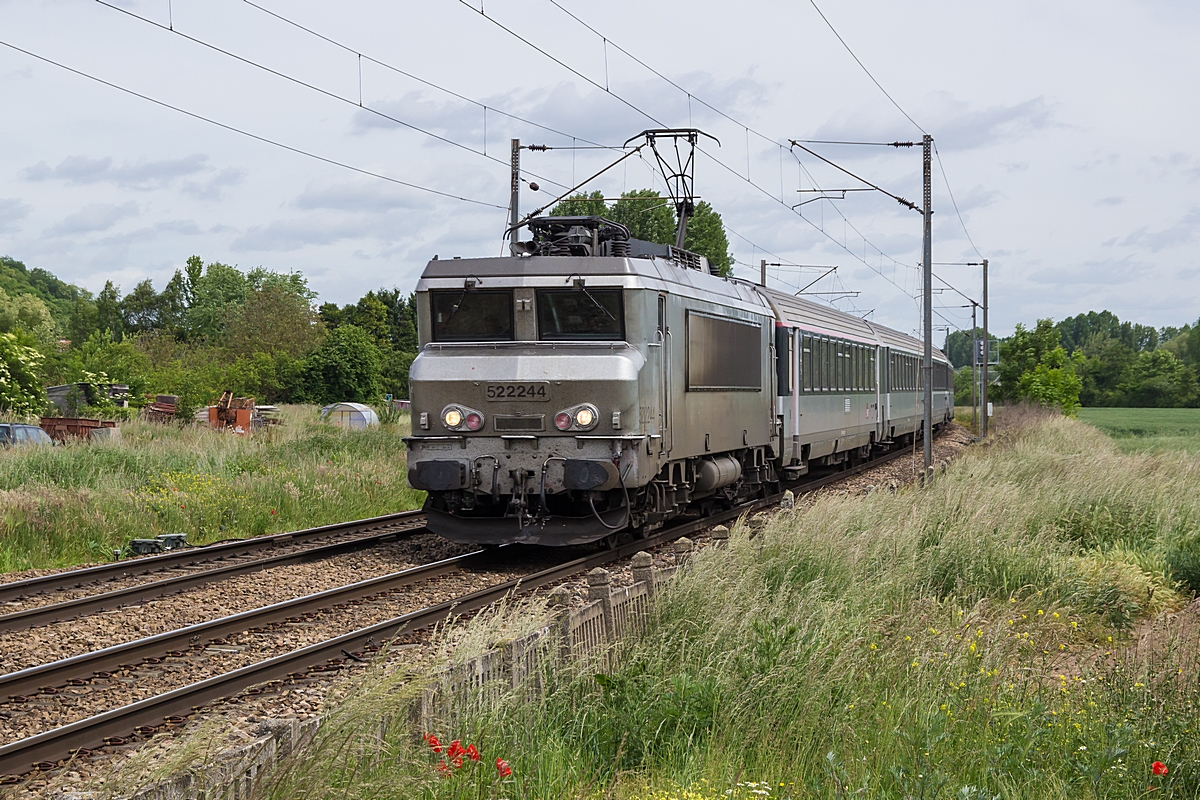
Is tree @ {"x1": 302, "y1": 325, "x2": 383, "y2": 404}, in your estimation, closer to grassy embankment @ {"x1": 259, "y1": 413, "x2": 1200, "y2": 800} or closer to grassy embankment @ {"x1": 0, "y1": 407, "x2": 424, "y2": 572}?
grassy embankment @ {"x1": 0, "y1": 407, "x2": 424, "y2": 572}

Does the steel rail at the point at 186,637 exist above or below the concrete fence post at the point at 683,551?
below

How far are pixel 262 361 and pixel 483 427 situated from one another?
5883cm

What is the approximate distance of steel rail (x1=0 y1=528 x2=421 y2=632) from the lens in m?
9.58

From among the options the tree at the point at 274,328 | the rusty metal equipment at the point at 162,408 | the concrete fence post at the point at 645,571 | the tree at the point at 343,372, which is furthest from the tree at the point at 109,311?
the concrete fence post at the point at 645,571

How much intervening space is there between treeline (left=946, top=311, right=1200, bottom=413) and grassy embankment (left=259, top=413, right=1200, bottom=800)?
139ft

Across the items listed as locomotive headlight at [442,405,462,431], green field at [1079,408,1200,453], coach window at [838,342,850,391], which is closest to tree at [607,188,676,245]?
green field at [1079,408,1200,453]

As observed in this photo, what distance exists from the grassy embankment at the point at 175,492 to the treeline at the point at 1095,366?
3552 centimetres

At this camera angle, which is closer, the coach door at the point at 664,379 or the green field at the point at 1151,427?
the coach door at the point at 664,379

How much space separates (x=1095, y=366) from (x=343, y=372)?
231 ft

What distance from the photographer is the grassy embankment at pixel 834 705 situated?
17.2 feet

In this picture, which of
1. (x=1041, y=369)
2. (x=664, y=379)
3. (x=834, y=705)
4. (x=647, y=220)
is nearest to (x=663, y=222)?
(x=647, y=220)

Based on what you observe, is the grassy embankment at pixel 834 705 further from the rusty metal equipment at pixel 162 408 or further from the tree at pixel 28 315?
the tree at pixel 28 315

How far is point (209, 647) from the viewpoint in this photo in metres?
8.95

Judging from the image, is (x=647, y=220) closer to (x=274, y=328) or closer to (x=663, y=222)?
(x=663, y=222)
